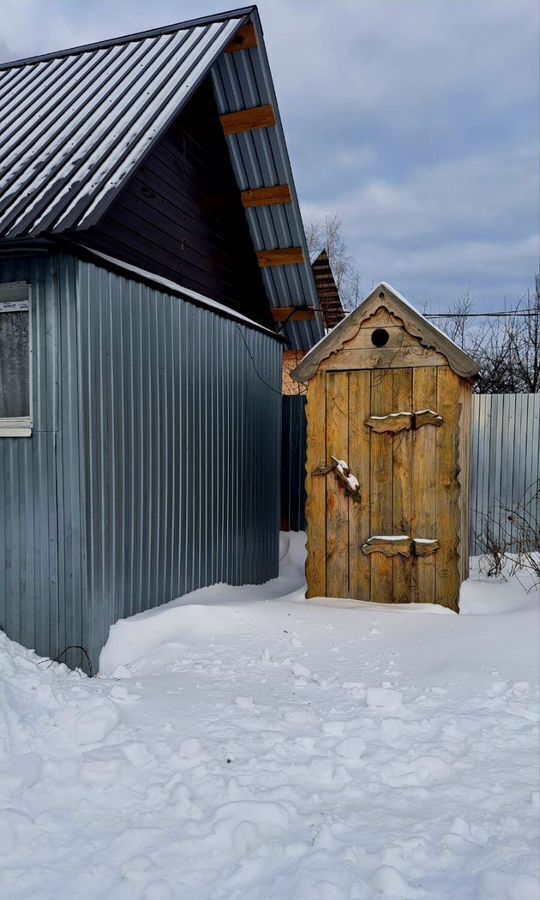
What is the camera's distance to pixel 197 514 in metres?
6.25

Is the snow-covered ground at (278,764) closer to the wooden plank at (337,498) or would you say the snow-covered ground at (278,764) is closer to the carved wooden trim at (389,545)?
the carved wooden trim at (389,545)

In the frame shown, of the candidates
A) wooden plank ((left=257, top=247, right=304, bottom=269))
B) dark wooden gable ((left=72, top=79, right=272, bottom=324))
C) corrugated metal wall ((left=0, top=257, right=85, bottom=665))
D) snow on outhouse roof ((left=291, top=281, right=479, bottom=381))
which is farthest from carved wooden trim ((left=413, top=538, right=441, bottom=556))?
wooden plank ((left=257, top=247, right=304, bottom=269))

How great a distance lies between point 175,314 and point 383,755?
4.20m

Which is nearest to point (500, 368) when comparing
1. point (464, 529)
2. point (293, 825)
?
point (464, 529)

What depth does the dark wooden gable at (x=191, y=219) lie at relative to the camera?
5.45 m

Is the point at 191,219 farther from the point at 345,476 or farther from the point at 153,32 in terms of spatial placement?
the point at 345,476

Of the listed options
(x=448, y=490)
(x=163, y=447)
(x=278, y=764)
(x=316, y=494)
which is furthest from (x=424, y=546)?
(x=278, y=764)

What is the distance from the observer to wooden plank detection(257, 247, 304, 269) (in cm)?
803

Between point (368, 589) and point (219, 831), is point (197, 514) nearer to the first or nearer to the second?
point (368, 589)

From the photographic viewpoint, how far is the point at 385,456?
564 cm

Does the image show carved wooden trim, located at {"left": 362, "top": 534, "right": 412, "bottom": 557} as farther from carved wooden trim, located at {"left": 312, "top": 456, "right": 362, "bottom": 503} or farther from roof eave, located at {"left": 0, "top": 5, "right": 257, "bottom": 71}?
roof eave, located at {"left": 0, "top": 5, "right": 257, "bottom": 71}

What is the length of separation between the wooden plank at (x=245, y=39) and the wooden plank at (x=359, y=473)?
12.8 feet

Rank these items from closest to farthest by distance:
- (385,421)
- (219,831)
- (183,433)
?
(219,831), (385,421), (183,433)

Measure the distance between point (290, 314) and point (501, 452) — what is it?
3.65m
